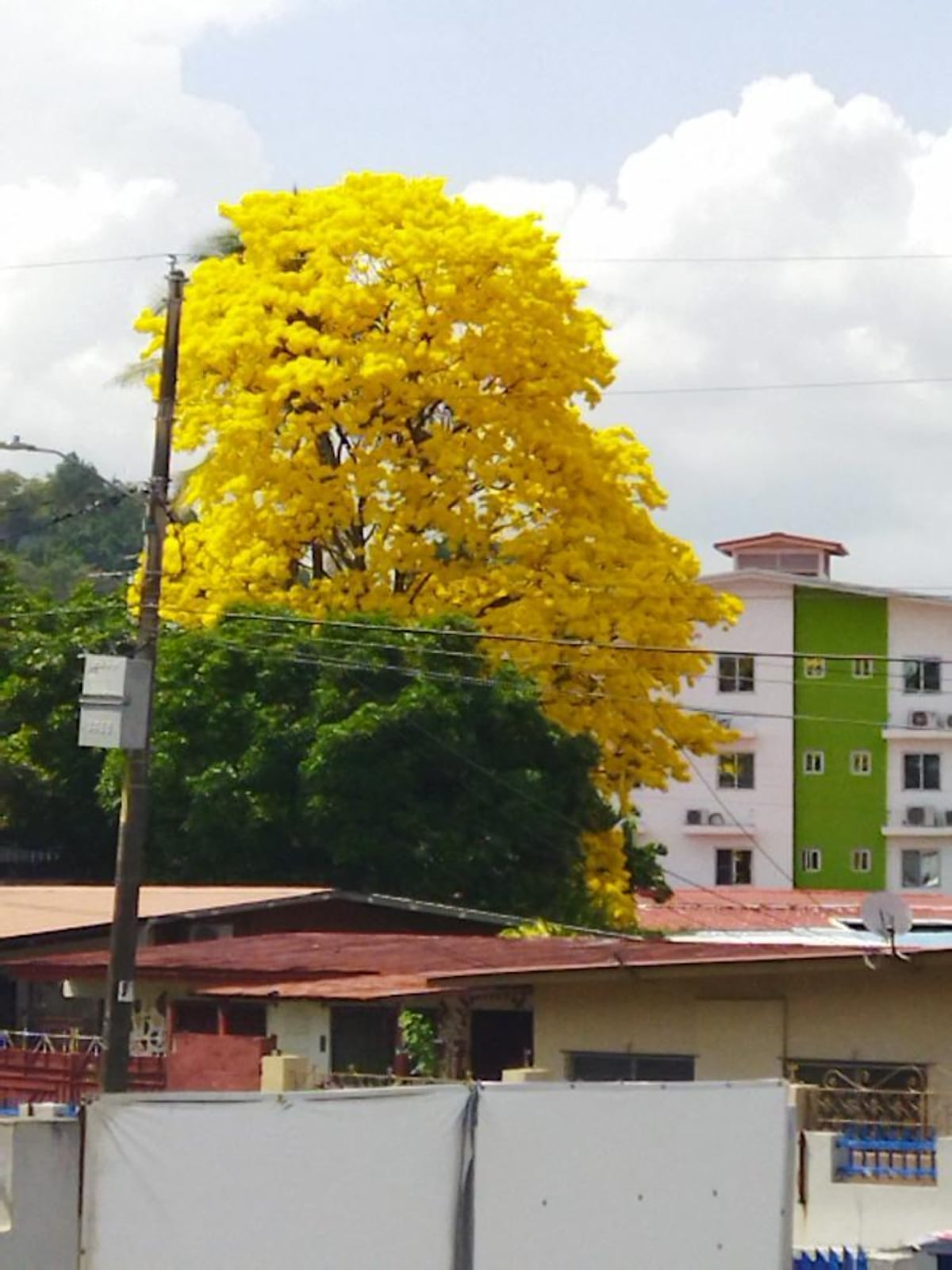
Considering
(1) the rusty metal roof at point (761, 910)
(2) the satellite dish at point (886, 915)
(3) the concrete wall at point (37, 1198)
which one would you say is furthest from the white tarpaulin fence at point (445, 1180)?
(1) the rusty metal roof at point (761, 910)

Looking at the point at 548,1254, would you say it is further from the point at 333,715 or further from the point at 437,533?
the point at 437,533

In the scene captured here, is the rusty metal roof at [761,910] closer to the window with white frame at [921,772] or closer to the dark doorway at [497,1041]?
the window with white frame at [921,772]

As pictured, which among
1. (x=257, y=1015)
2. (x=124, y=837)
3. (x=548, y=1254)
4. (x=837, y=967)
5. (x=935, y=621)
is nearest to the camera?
(x=548, y=1254)

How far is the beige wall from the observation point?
23.4 metres

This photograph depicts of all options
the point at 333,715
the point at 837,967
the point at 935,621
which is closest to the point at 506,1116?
the point at 837,967

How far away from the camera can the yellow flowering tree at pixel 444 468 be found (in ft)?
146

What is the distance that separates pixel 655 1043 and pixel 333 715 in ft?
60.1

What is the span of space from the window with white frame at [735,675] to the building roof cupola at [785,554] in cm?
353

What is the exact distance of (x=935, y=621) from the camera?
81750 mm

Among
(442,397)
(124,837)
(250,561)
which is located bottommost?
(124,837)

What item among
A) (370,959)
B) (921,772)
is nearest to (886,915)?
(370,959)

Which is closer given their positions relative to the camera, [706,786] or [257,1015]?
[257,1015]

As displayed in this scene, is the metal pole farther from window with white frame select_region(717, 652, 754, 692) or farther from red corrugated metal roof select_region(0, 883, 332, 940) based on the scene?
window with white frame select_region(717, 652, 754, 692)

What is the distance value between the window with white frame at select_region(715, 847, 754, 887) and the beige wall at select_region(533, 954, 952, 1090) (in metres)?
57.8
